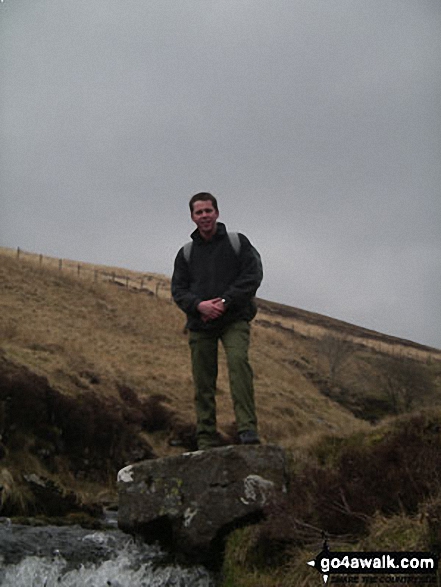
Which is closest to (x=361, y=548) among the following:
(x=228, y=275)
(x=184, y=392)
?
(x=228, y=275)

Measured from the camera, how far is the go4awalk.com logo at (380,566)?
3.16 m

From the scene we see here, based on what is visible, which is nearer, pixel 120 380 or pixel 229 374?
pixel 229 374

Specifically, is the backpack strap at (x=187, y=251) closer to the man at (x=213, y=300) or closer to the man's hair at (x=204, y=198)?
the man at (x=213, y=300)

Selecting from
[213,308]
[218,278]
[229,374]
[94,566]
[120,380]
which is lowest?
[120,380]

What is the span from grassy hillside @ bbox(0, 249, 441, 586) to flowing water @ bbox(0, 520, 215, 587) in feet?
2.10

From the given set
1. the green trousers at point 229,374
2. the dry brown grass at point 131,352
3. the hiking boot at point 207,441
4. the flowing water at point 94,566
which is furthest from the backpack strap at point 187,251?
the dry brown grass at point 131,352

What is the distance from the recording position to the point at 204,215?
5.88 m

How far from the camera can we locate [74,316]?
36.9 meters

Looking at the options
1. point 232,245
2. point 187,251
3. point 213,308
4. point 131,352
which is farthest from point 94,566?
point 131,352

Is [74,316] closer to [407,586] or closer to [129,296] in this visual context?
[129,296]

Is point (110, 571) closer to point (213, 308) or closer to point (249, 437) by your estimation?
point (249, 437)

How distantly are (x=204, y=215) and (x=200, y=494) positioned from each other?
8.76ft

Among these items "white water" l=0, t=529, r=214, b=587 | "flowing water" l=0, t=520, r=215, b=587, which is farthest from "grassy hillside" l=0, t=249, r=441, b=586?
"flowing water" l=0, t=520, r=215, b=587

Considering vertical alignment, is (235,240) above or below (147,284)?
below
